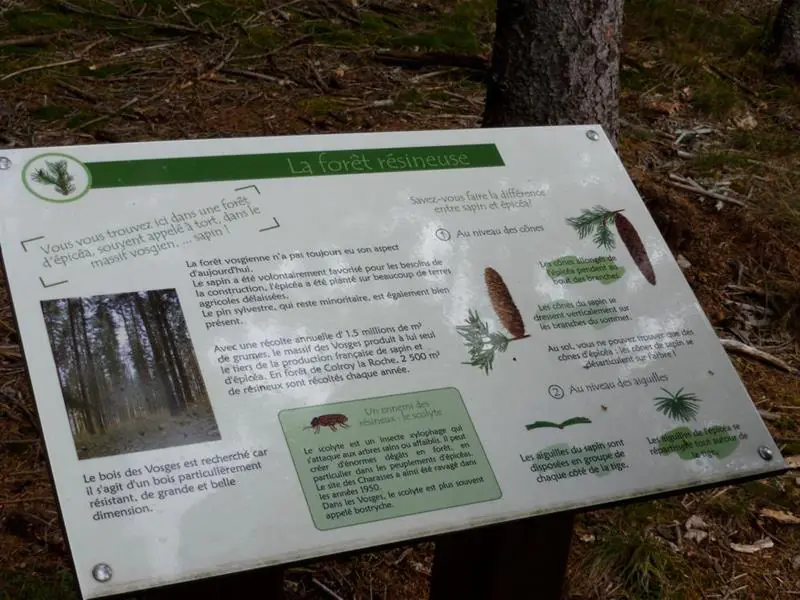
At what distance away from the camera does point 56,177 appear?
1.81 metres

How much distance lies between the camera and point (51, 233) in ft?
5.71

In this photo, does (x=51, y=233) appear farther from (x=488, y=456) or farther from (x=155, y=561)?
(x=488, y=456)

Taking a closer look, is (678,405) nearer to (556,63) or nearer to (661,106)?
(556,63)

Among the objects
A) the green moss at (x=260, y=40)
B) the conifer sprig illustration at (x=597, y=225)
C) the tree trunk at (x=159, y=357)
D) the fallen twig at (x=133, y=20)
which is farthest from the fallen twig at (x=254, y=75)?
the tree trunk at (x=159, y=357)

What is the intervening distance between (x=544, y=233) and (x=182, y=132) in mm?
2936

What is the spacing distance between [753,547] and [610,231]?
1.50 metres

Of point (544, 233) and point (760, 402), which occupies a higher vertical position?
point (544, 233)

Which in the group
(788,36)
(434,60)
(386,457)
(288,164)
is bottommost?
(788,36)

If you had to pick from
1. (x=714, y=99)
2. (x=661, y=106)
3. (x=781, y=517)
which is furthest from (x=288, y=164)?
(x=714, y=99)

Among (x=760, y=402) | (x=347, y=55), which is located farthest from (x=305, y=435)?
(x=347, y=55)

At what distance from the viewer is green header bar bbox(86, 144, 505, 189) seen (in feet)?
6.14

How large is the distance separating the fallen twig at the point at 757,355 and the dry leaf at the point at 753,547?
2.99 ft

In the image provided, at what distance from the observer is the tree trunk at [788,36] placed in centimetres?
620

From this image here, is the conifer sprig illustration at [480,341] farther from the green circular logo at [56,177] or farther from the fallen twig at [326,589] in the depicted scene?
the fallen twig at [326,589]
